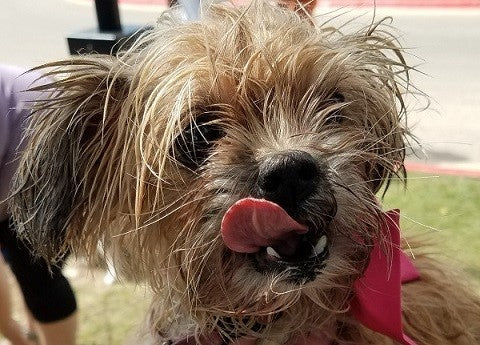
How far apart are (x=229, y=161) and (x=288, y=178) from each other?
187 mm

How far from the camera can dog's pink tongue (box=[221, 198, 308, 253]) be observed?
1347mm

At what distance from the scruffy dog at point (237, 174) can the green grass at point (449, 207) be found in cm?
180

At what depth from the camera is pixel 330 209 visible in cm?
143

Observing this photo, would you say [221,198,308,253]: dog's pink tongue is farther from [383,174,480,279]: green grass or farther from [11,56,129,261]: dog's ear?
[383,174,480,279]: green grass

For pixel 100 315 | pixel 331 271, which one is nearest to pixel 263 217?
pixel 331 271

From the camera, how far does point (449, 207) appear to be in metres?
3.97

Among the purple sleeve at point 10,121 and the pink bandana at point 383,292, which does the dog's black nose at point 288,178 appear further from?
the purple sleeve at point 10,121

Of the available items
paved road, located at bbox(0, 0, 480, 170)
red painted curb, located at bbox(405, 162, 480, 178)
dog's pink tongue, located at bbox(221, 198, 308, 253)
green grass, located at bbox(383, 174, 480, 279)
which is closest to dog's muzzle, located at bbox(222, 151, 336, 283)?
dog's pink tongue, located at bbox(221, 198, 308, 253)

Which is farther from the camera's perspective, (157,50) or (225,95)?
(157,50)

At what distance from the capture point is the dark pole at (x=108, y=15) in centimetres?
277

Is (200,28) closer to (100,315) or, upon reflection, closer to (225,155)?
(225,155)

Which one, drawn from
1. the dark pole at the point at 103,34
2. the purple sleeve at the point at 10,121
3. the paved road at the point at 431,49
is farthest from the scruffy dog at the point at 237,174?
the dark pole at the point at 103,34

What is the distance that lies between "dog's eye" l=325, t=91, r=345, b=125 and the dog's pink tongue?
339 mm

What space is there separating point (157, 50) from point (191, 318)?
2.27 feet
